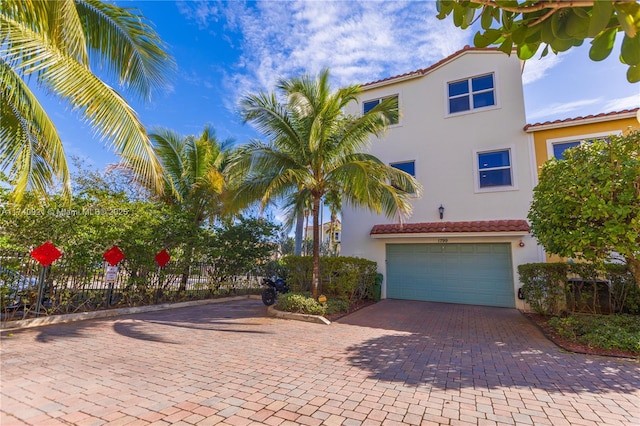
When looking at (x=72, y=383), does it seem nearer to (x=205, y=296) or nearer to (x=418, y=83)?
(x=205, y=296)

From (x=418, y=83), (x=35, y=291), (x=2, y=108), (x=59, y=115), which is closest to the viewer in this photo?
(x=2, y=108)

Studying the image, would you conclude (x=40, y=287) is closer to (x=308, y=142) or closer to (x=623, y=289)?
(x=308, y=142)

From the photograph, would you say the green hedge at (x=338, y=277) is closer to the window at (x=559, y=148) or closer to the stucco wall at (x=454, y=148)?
the stucco wall at (x=454, y=148)

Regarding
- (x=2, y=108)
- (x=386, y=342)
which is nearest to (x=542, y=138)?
(x=386, y=342)

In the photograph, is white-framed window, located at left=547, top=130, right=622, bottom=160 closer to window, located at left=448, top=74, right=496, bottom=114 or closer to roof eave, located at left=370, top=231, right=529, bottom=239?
window, located at left=448, top=74, right=496, bottom=114

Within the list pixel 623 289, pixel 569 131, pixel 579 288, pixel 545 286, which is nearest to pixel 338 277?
pixel 545 286

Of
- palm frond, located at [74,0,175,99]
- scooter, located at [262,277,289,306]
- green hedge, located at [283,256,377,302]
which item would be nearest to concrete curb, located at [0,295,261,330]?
scooter, located at [262,277,289,306]

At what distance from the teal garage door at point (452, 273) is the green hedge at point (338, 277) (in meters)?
1.52

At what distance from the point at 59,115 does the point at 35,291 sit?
472 cm

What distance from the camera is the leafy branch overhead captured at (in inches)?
57.6

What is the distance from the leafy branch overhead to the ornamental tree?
6.63 m

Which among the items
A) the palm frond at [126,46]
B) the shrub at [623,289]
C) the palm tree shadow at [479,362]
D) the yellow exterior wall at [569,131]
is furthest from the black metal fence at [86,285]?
the shrub at [623,289]

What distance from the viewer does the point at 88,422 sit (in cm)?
326

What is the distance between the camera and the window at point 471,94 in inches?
523
